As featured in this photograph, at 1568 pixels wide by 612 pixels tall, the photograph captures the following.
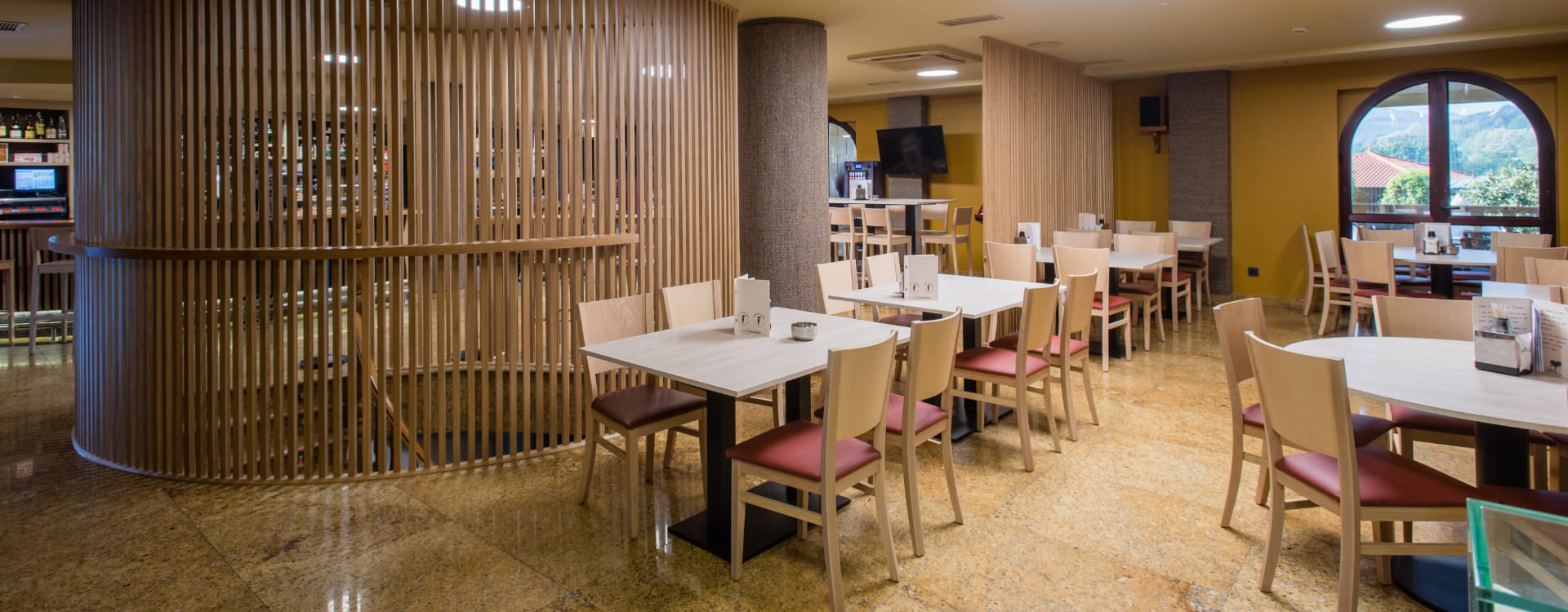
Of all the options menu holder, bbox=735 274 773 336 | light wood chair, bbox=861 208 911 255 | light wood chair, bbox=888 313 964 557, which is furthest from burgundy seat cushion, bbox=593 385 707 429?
light wood chair, bbox=861 208 911 255

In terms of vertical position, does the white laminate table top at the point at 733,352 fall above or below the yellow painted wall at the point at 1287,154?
below

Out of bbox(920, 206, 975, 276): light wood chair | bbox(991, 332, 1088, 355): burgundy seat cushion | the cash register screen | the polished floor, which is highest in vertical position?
the cash register screen

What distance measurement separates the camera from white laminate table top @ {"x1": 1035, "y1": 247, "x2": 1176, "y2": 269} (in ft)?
20.9

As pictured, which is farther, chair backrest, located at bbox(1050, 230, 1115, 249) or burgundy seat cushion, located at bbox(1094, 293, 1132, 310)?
chair backrest, located at bbox(1050, 230, 1115, 249)

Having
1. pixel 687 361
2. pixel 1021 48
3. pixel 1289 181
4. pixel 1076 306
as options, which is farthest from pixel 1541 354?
pixel 1289 181

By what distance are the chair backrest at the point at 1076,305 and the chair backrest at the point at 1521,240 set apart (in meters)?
4.12

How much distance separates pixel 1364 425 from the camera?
3.07m

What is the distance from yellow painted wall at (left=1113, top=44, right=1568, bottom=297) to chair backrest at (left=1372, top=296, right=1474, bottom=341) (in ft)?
21.6

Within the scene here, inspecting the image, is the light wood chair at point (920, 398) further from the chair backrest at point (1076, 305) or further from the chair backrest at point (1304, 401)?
the chair backrest at point (1076, 305)

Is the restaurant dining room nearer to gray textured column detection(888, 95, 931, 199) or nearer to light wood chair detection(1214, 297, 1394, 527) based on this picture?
light wood chair detection(1214, 297, 1394, 527)

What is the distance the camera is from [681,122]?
4.88 meters

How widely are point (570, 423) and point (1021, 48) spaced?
5.74 m

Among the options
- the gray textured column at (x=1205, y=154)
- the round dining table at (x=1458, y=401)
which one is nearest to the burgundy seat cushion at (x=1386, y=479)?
the round dining table at (x=1458, y=401)

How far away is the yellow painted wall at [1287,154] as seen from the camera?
891cm
